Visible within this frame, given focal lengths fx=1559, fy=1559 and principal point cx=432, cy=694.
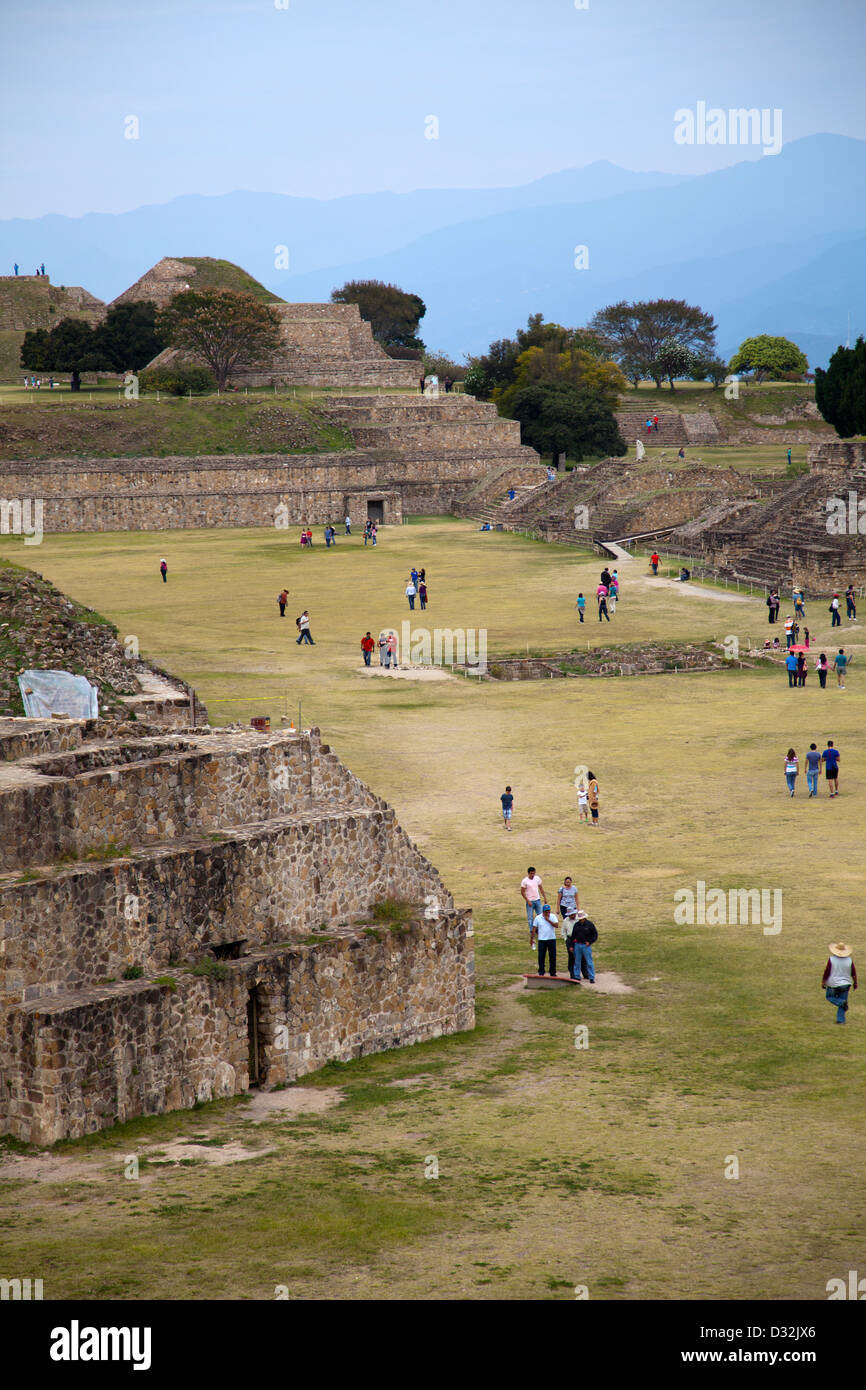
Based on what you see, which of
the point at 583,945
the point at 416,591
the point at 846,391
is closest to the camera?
the point at 583,945

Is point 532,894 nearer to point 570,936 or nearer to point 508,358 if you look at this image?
point 570,936

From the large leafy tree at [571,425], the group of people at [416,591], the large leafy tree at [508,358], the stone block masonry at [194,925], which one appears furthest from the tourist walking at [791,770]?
the large leafy tree at [508,358]

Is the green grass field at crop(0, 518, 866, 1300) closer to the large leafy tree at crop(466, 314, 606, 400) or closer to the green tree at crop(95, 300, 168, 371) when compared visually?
the green tree at crop(95, 300, 168, 371)

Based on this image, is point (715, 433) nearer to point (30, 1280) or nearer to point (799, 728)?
point (799, 728)

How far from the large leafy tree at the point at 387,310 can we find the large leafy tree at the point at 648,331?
18.4 meters

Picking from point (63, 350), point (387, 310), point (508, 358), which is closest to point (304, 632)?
point (63, 350)

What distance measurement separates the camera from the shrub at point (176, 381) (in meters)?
89.6

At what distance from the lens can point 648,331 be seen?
123438 mm

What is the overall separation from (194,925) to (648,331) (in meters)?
113

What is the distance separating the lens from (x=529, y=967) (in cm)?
2036

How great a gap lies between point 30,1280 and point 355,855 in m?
7.86

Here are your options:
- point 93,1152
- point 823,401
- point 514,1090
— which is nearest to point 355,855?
point 514,1090

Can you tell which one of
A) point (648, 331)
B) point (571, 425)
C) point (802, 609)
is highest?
point (648, 331)

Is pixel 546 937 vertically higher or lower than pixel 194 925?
lower
